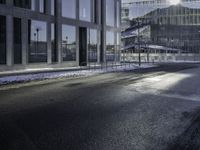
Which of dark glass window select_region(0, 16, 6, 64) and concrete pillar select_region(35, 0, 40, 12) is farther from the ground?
concrete pillar select_region(35, 0, 40, 12)

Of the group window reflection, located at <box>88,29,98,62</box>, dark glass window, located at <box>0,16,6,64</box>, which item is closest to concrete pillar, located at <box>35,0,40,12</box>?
dark glass window, located at <box>0,16,6,64</box>

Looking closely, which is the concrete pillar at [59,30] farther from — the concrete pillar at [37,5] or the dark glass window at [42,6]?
the concrete pillar at [37,5]

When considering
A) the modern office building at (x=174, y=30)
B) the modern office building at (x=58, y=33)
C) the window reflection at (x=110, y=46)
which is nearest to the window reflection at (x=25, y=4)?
the modern office building at (x=58, y=33)

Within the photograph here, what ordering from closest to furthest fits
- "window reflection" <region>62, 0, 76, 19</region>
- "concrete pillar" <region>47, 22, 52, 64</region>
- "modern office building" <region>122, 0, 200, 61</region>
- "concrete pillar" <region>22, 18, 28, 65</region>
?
"concrete pillar" <region>22, 18, 28, 65</region> < "concrete pillar" <region>47, 22, 52, 64</region> < "window reflection" <region>62, 0, 76, 19</region> < "modern office building" <region>122, 0, 200, 61</region>

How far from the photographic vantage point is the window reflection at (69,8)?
3865 centimetres

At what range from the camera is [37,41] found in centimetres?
3316

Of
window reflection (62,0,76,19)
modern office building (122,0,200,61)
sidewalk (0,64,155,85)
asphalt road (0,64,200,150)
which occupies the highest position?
modern office building (122,0,200,61)

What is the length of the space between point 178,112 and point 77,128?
12.7 ft

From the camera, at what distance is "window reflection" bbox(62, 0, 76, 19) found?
38.7m

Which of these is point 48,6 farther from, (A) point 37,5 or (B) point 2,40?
(B) point 2,40

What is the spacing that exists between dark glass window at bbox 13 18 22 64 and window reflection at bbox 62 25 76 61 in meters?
8.04

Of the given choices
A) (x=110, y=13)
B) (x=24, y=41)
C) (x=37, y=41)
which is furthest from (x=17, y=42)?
(x=110, y=13)

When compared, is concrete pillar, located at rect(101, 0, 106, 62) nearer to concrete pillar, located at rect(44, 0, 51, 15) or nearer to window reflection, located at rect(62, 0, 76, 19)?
window reflection, located at rect(62, 0, 76, 19)

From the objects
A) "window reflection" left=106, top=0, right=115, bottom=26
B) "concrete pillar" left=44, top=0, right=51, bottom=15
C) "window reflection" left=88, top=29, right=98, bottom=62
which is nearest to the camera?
"concrete pillar" left=44, top=0, right=51, bottom=15
